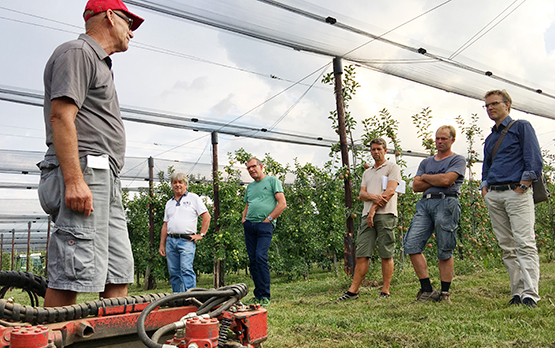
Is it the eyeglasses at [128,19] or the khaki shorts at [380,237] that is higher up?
the eyeglasses at [128,19]

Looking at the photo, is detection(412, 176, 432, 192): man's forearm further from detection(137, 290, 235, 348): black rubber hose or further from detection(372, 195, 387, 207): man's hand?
detection(137, 290, 235, 348): black rubber hose

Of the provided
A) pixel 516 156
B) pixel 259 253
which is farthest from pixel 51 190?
pixel 516 156

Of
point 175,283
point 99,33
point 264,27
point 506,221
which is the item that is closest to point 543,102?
point 264,27

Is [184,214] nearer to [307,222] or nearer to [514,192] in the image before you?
[514,192]

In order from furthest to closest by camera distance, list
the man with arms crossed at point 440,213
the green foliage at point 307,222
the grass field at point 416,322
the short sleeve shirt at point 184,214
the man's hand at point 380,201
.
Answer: the green foliage at point 307,222 < the short sleeve shirt at point 184,214 < the man's hand at point 380,201 < the man with arms crossed at point 440,213 < the grass field at point 416,322

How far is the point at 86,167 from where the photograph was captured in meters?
1.72

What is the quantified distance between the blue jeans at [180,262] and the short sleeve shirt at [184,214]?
14 centimetres

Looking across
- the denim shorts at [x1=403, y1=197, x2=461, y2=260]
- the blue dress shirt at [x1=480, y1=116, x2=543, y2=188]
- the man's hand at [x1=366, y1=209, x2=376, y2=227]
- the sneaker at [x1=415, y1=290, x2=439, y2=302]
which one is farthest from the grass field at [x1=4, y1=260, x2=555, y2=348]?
the blue dress shirt at [x1=480, y1=116, x2=543, y2=188]

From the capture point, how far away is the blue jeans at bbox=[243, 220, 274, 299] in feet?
15.1

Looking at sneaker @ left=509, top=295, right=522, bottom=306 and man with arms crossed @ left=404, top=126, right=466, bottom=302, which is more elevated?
man with arms crossed @ left=404, top=126, right=466, bottom=302

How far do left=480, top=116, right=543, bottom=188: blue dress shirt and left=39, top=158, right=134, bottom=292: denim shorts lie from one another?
3.17 m

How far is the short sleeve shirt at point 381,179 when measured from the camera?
4359 mm

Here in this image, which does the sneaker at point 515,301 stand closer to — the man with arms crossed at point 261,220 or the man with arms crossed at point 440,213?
the man with arms crossed at point 440,213

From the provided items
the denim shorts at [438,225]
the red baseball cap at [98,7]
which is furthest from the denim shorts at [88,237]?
the denim shorts at [438,225]
